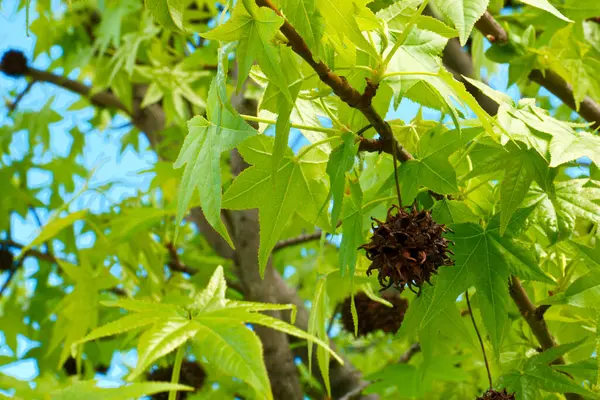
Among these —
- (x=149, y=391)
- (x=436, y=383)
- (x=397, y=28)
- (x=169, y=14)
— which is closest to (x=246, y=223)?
(x=436, y=383)

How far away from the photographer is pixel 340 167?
0.77 meters

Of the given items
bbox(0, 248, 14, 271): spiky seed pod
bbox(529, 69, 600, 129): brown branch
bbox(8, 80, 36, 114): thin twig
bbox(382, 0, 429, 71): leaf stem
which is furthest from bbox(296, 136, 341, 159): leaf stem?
bbox(8, 80, 36, 114): thin twig

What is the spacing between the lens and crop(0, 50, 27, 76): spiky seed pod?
2.62 meters

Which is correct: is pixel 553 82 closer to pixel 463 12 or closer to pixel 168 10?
pixel 463 12

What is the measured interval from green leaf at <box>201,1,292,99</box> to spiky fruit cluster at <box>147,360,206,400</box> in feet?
3.56

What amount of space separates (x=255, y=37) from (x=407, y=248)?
0.28m

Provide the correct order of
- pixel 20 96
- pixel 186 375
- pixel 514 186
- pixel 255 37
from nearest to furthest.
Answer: pixel 255 37 → pixel 514 186 → pixel 186 375 → pixel 20 96

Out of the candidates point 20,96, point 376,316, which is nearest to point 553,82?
point 376,316

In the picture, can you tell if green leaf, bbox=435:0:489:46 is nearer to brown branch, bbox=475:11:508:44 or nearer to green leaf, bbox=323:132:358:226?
green leaf, bbox=323:132:358:226

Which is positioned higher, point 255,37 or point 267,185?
point 255,37

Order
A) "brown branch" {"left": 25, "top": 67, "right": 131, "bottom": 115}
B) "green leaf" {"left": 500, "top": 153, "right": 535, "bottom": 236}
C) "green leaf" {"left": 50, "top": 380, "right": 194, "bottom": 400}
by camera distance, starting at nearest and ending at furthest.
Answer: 1. "green leaf" {"left": 50, "top": 380, "right": 194, "bottom": 400}
2. "green leaf" {"left": 500, "top": 153, "right": 535, "bottom": 236}
3. "brown branch" {"left": 25, "top": 67, "right": 131, "bottom": 115}

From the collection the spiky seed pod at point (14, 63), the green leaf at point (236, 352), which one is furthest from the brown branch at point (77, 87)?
the green leaf at point (236, 352)

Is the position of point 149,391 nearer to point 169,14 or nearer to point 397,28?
point 169,14

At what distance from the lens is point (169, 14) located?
2.36ft
